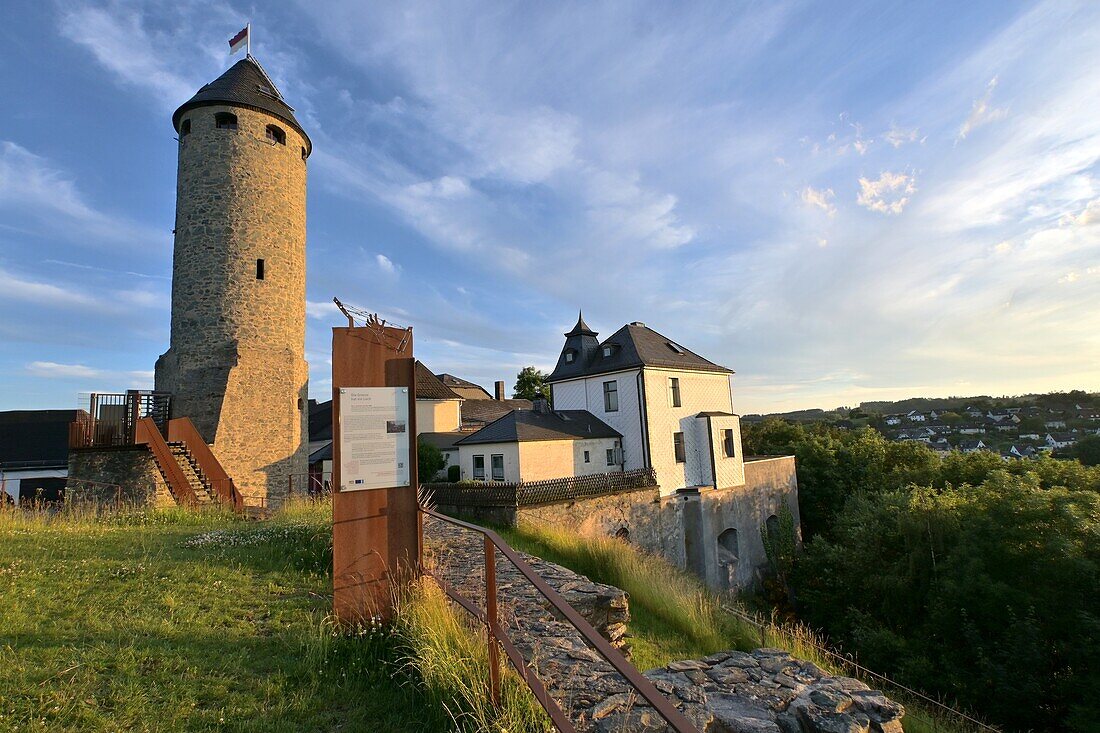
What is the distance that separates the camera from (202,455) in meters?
14.2

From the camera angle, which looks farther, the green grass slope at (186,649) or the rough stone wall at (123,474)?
the rough stone wall at (123,474)

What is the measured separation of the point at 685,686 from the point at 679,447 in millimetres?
20317

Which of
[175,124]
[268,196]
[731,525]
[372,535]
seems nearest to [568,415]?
[731,525]

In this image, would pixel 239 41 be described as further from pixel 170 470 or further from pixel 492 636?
pixel 492 636

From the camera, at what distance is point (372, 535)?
14.8 feet

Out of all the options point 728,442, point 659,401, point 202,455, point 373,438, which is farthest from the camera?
point 728,442

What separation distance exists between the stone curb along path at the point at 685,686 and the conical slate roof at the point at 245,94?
1802 cm

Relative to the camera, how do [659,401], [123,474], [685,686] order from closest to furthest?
[685,686] → [123,474] → [659,401]

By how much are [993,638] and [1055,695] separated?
1.82 meters

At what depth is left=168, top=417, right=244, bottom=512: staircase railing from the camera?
13961 millimetres

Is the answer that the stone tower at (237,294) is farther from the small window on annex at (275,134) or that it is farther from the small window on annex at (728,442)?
the small window on annex at (728,442)

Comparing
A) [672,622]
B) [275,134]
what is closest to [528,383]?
[275,134]

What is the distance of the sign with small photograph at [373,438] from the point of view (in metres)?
4.46

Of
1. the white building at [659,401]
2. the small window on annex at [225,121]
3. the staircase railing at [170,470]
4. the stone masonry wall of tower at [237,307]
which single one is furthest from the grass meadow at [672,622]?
the small window on annex at [225,121]
